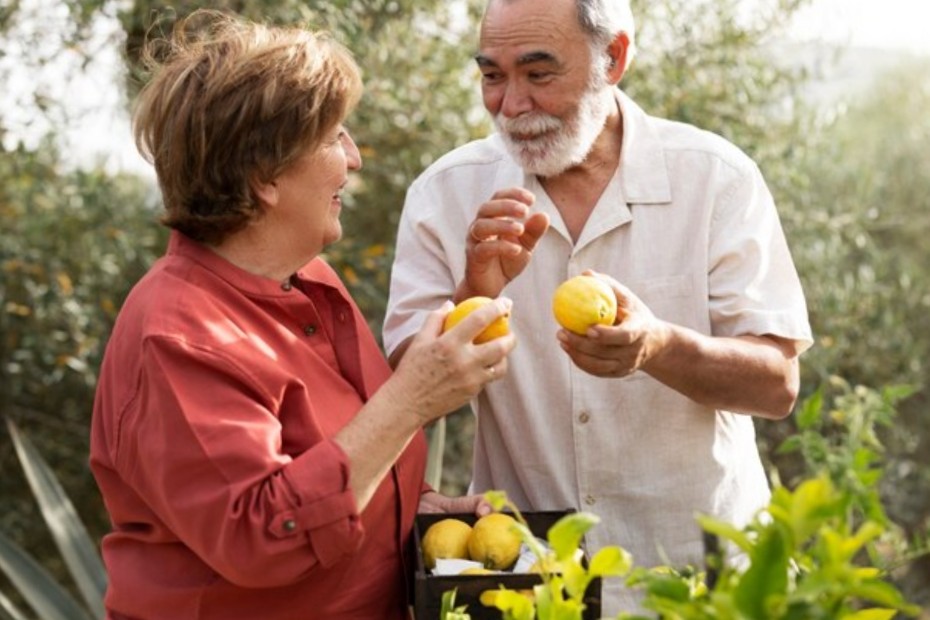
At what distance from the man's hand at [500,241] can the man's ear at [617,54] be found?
0.46m

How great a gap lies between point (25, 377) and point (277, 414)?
362cm

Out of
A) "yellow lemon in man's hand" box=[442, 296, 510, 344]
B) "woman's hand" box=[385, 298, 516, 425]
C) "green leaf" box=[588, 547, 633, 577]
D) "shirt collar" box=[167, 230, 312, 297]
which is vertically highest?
"shirt collar" box=[167, 230, 312, 297]

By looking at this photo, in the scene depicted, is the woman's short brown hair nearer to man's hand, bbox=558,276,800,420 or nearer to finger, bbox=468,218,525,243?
finger, bbox=468,218,525,243

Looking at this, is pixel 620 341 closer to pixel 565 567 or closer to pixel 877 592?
pixel 565 567

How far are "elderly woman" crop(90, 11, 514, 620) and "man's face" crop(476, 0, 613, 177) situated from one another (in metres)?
0.59

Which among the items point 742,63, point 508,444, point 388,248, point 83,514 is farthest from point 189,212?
point 83,514

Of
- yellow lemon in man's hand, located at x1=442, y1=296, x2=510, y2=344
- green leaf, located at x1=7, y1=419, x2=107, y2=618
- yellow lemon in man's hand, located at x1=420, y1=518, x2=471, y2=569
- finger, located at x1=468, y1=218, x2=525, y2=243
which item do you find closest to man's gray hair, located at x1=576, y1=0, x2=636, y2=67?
finger, located at x1=468, y1=218, x2=525, y2=243

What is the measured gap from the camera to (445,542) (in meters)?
2.39

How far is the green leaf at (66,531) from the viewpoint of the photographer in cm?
449

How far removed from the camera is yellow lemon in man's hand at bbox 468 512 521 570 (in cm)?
233

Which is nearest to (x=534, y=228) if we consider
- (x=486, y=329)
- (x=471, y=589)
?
(x=486, y=329)

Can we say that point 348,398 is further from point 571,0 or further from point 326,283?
point 571,0

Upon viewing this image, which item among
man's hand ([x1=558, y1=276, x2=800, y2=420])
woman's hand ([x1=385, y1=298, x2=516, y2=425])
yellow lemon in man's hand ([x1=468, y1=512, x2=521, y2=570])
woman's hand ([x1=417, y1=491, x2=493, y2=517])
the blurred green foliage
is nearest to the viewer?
woman's hand ([x1=385, y1=298, x2=516, y2=425])

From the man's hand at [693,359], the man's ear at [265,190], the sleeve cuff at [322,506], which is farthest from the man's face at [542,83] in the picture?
the sleeve cuff at [322,506]
